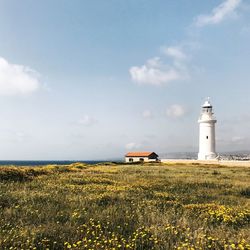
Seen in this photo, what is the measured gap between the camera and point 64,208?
10727mm

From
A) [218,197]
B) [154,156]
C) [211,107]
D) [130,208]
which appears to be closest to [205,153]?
[211,107]

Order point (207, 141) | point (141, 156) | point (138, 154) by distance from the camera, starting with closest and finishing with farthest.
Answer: point (207, 141), point (141, 156), point (138, 154)

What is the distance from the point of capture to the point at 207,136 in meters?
79.2

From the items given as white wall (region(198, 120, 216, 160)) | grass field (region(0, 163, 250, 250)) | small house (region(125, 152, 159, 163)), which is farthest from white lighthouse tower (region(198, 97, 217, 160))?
grass field (region(0, 163, 250, 250))

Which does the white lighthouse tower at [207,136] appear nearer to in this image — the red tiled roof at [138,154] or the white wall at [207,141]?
the white wall at [207,141]

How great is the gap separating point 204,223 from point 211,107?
251 ft

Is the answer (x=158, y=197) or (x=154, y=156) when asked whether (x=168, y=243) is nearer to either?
(x=158, y=197)

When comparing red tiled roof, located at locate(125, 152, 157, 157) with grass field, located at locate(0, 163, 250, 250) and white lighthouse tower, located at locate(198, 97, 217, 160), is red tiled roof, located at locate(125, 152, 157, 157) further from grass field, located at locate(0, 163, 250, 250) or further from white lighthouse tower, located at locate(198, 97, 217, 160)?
grass field, located at locate(0, 163, 250, 250)

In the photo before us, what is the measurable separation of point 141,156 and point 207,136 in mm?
23009

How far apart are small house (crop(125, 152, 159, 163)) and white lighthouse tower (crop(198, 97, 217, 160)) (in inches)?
688

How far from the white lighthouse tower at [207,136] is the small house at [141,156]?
17482 mm

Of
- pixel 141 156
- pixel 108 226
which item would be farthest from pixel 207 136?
pixel 108 226

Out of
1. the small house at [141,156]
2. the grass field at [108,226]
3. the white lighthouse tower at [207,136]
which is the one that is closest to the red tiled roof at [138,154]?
the small house at [141,156]

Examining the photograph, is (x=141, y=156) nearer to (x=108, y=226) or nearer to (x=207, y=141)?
(x=207, y=141)
